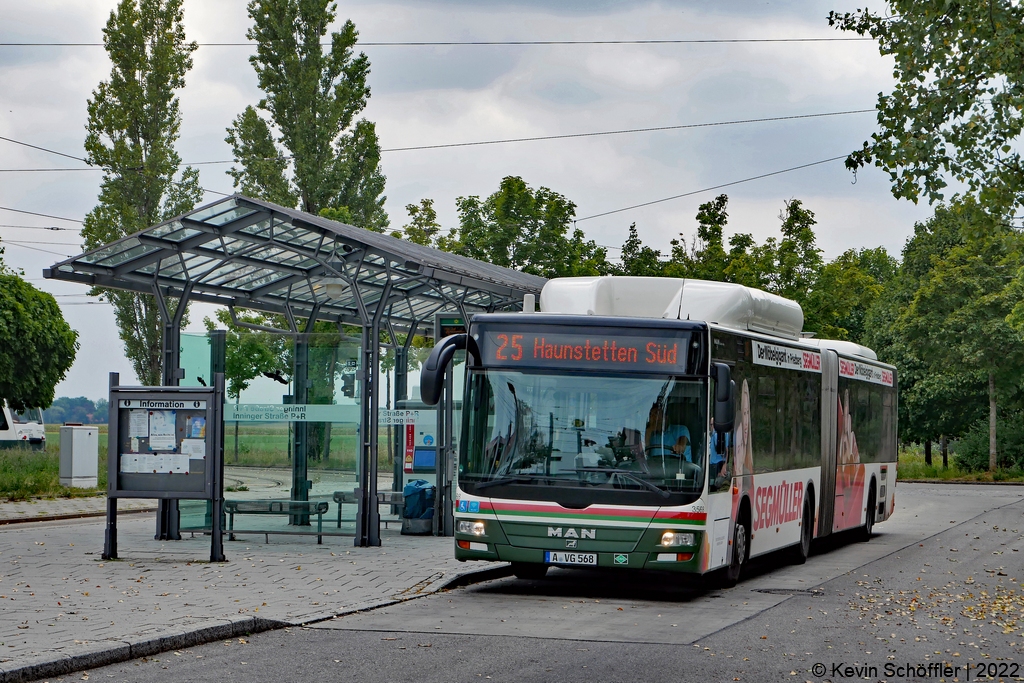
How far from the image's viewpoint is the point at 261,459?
60.9 feet

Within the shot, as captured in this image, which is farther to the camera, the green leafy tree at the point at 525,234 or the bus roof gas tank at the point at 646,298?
the green leafy tree at the point at 525,234

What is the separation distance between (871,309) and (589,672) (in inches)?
2064

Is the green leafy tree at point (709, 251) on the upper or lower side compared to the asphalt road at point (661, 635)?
upper

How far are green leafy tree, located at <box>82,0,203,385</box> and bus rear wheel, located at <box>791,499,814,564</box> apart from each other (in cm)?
3134

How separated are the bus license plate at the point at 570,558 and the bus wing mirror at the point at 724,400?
5.51 feet

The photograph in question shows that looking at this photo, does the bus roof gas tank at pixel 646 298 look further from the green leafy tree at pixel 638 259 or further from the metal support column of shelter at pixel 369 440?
the green leafy tree at pixel 638 259

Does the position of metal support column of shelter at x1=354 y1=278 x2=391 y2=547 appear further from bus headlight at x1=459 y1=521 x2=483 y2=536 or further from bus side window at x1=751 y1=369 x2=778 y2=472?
bus side window at x1=751 y1=369 x2=778 y2=472

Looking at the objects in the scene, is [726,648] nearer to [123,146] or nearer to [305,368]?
[305,368]

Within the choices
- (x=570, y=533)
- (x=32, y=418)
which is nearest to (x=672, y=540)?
(x=570, y=533)

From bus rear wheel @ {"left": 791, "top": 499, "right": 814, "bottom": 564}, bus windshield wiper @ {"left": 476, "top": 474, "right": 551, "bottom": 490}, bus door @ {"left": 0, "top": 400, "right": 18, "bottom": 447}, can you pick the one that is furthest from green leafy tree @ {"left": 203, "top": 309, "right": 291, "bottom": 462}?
bus windshield wiper @ {"left": 476, "top": 474, "right": 551, "bottom": 490}

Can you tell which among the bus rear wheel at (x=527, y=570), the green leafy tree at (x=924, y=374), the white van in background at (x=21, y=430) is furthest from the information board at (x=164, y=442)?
the green leafy tree at (x=924, y=374)

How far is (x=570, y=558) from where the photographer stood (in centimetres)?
1265

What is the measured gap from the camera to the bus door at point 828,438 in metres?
18.4

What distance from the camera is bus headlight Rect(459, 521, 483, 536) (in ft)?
42.2
